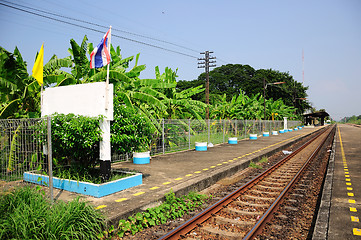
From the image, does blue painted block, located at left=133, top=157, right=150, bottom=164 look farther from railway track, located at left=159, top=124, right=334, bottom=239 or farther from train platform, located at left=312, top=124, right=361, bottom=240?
train platform, located at left=312, top=124, right=361, bottom=240

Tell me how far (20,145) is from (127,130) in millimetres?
2775

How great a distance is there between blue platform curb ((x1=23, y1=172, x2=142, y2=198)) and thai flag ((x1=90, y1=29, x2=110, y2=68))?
10.3ft

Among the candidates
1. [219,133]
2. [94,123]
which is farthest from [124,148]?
[219,133]

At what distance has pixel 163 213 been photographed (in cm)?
575

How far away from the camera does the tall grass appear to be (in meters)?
3.88

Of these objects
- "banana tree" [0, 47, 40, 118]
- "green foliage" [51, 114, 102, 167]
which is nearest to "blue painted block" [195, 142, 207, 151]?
"banana tree" [0, 47, 40, 118]

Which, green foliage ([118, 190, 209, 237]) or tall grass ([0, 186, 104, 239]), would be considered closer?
tall grass ([0, 186, 104, 239])

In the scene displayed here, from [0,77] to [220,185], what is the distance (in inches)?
341

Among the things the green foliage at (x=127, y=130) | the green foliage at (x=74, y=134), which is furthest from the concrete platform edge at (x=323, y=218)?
the green foliage at (x=74, y=134)

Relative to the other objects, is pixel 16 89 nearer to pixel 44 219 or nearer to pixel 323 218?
pixel 44 219

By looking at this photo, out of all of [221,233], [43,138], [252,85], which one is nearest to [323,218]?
[221,233]

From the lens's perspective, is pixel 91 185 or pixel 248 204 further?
pixel 248 204

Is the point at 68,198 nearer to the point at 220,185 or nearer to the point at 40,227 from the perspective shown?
the point at 40,227

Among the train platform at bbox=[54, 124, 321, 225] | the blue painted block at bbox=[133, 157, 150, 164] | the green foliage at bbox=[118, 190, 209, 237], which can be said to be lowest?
the green foliage at bbox=[118, 190, 209, 237]
